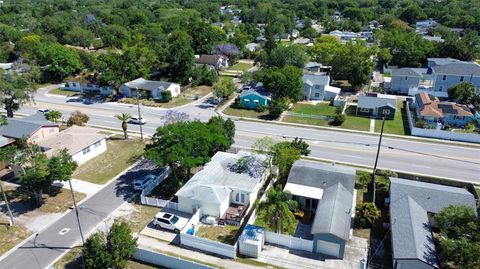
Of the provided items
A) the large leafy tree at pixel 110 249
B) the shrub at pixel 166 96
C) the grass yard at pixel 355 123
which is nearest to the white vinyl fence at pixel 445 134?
the grass yard at pixel 355 123

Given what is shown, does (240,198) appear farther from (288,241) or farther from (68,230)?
(68,230)

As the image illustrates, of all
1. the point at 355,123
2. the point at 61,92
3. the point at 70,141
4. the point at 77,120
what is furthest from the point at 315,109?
the point at 61,92

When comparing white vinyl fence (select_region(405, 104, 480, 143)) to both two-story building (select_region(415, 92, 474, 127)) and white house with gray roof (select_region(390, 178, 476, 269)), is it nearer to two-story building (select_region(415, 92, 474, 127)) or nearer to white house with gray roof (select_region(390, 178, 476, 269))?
two-story building (select_region(415, 92, 474, 127))

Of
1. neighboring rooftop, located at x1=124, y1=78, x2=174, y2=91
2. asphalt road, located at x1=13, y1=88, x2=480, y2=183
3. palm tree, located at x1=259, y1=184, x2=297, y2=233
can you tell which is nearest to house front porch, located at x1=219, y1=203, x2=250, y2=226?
palm tree, located at x1=259, y1=184, x2=297, y2=233

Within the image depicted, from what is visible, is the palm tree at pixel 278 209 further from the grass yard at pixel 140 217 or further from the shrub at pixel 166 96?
the shrub at pixel 166 96

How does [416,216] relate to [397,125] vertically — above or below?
above

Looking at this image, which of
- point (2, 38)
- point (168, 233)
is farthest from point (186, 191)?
point (2, 38)
